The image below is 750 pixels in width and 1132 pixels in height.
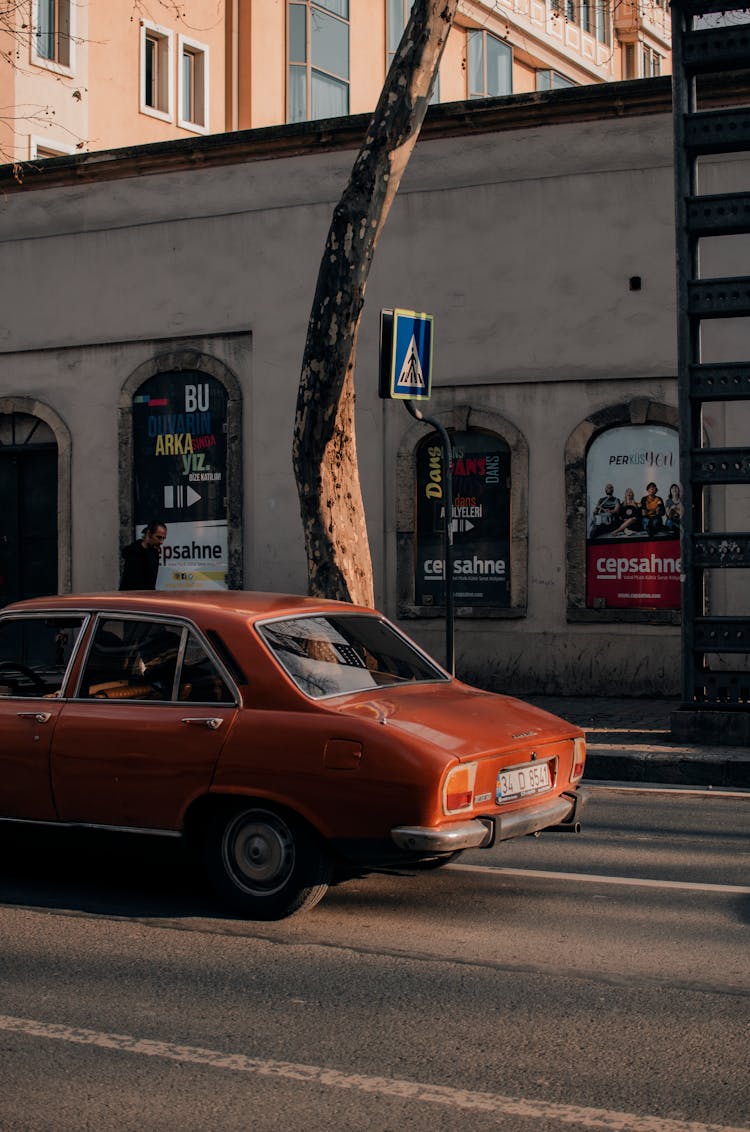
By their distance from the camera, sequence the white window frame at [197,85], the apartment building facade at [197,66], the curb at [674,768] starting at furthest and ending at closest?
the white window frame at [197,85], the apartment building facade at [197,66], the curb at [674,768]

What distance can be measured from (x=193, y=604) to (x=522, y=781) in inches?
67.5

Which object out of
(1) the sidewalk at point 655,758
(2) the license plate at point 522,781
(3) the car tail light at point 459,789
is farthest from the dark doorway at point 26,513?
(3) the car tail light at point 459,789

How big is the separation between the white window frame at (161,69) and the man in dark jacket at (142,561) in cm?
1931

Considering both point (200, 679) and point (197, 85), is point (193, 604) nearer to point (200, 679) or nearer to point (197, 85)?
point (200, 679)

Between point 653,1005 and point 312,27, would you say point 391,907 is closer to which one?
point 653,1005

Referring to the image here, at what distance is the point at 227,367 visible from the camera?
1742 centimetres

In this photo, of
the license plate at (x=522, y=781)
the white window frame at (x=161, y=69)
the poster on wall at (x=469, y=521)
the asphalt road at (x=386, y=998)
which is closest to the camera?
the asphalt road at (x=386, y=998)

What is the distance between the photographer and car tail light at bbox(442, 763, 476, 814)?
598 cm

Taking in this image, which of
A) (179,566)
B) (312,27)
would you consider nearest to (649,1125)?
(179,566)

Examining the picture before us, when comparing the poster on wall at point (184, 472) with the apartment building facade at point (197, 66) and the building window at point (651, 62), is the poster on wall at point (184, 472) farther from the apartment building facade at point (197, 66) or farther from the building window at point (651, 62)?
the building window at point (651, 62)

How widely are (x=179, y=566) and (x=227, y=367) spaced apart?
2.46 metres

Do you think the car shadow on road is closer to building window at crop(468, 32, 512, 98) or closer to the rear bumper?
the rear bumper

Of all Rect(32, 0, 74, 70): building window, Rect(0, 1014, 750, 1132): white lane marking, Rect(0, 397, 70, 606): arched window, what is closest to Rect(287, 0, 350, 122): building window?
Rect(32, 0, 74, 70): building window

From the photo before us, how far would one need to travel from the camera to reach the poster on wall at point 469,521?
52.5 ft
